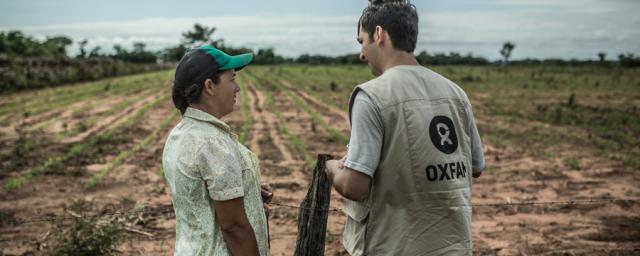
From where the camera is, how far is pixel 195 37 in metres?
93.8

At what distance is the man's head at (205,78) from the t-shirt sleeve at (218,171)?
216 mm

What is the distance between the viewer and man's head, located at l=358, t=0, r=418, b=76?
2033 mm

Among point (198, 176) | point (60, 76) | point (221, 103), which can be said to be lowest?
point (60, 76)

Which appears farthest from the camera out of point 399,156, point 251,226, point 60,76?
point 60,76

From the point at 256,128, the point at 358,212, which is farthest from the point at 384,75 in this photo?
the point at 256,128

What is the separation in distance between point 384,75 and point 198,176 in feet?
2.56

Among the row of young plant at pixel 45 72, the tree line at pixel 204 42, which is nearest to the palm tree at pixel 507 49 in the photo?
the tree line at pixel 204 42

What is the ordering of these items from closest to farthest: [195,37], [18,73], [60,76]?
[18,73], [60,76], [195,37]

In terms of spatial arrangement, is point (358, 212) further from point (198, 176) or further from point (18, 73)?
point (18, 73)

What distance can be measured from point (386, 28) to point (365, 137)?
419 millimetres

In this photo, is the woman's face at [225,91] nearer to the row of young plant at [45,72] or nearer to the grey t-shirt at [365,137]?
the grey t-shirt at [365,137]

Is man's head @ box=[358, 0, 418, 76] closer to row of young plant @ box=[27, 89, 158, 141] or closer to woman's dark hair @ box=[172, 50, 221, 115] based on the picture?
woman's dark hair @ box=[172, 50, 221, 115]

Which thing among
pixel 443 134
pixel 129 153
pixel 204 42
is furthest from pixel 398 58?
pixel 204 42

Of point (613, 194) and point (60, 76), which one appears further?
point (60, 76)
